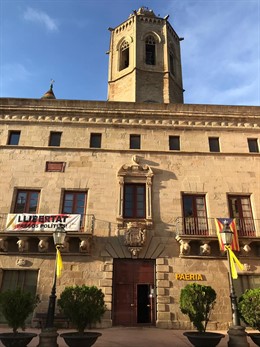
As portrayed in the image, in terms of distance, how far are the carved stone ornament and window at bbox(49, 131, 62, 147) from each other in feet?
22.3

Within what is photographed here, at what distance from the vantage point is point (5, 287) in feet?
46.4

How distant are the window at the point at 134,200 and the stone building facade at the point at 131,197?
0.06 metres

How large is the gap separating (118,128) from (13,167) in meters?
6.48

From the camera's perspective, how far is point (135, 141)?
57.7 feet

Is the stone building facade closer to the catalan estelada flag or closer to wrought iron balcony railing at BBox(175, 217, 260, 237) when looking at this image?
wrought iron balcony railing at BBox(175, 217, 260, 237)

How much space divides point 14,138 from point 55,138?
8.00 feet

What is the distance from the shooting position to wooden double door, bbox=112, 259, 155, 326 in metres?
13.9

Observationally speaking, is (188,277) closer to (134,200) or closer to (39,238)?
(134,200)

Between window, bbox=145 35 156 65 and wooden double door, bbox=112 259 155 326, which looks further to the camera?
window, bbox=145 35 156 65

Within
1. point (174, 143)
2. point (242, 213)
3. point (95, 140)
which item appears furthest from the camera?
point (174, 143)

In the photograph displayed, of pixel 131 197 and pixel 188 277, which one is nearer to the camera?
pixel 188 277

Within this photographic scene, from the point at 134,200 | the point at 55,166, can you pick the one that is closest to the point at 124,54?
the point at 55,166

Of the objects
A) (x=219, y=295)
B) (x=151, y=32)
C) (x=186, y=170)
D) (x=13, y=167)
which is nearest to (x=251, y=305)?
(x=219, y=295)

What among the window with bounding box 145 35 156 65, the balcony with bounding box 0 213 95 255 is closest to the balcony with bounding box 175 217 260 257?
the balcony with bounding box 0 213 95 255
